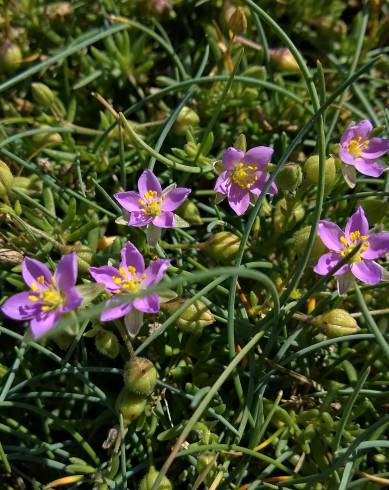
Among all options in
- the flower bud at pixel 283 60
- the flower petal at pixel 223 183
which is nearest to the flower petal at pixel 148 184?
the flower petal at pixel 223 183

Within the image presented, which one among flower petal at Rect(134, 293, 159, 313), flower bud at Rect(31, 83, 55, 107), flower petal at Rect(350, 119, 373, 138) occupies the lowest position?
flower petal at Rect(134, 293, 159, 313)

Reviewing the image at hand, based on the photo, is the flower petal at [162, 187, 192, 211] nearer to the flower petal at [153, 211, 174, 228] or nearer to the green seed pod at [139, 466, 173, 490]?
the flower petal at [153, 211, 174, 228]

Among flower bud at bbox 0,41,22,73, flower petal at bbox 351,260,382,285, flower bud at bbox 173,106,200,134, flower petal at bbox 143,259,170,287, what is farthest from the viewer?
flower bud at bbox 0,41,22,73

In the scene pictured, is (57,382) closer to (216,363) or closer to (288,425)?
(216,363)

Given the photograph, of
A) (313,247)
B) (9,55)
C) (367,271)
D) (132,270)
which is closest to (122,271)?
(132,270)

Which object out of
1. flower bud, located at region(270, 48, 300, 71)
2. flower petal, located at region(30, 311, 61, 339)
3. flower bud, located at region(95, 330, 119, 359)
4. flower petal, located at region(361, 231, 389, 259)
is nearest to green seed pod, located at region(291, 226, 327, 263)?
flower petal, located at region(361, 231, 389, 259)

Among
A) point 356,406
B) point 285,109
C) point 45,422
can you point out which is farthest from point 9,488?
point 285,109

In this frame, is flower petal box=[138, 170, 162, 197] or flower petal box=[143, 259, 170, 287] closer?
flower petal box=[143, 259, 170, 287]

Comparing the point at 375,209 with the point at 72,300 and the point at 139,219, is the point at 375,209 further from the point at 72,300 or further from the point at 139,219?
the point at 72,300
